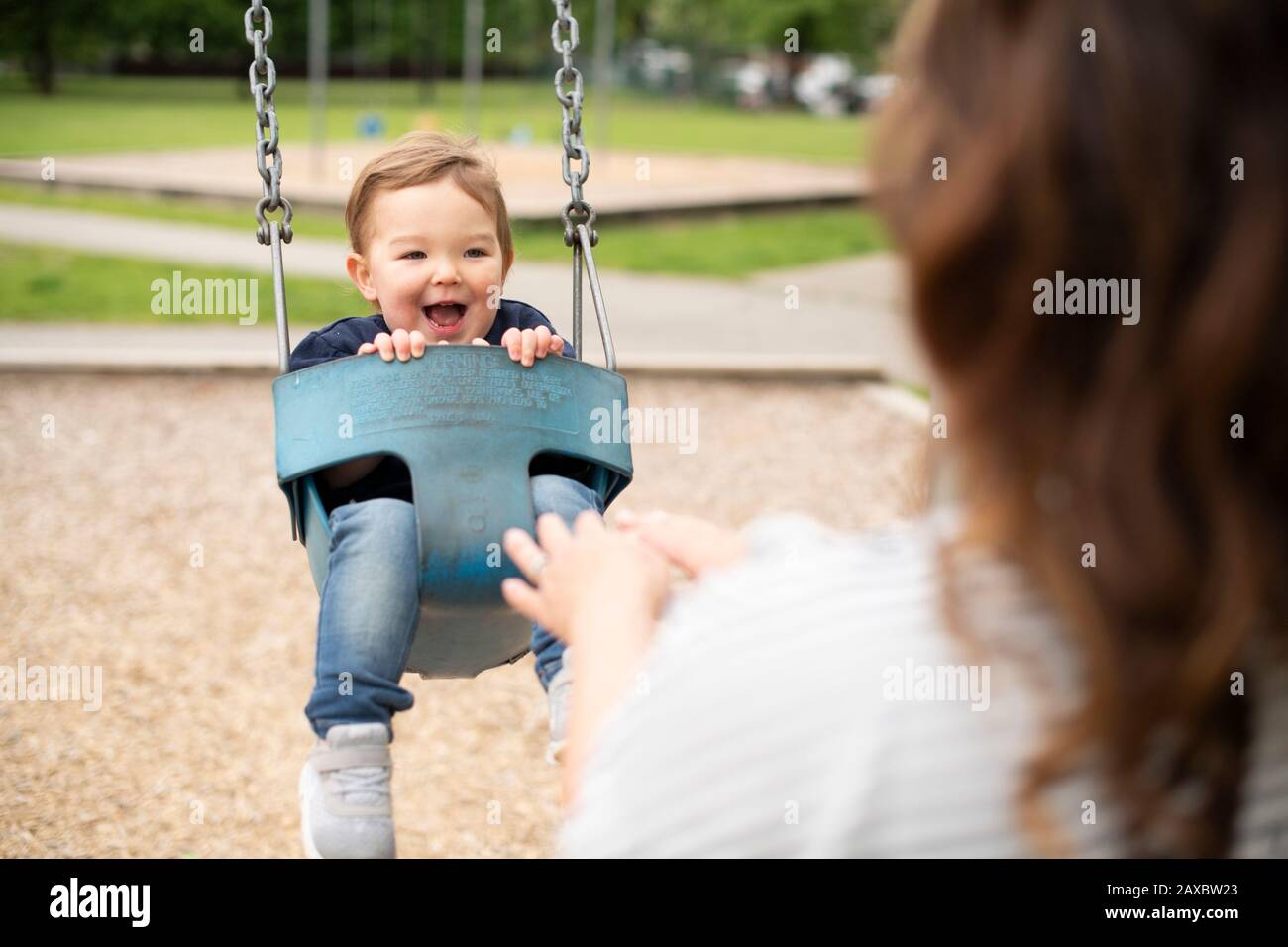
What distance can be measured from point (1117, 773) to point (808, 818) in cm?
16

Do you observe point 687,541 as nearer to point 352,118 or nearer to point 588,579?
point 588,579

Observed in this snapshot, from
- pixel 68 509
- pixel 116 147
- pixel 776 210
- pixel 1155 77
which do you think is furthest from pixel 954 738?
pixel 116 147

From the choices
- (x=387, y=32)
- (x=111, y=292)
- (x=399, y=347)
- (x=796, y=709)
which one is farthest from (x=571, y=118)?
(x=387, y=32)

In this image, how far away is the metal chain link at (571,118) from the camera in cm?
224

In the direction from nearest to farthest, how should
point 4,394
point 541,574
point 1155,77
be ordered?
point 1155,77 < point 541,574 < point 4,394

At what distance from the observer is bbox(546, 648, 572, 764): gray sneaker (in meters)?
1.79

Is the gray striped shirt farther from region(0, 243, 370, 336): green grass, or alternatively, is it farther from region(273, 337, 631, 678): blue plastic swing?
region(0, 243, 370, 336): green grass

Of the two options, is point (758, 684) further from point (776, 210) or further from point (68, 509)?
point (776, 210)

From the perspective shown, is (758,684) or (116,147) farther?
(116,147)

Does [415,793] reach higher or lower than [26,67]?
lower

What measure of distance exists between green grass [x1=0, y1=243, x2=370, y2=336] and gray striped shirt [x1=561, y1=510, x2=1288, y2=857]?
5820 millimetres

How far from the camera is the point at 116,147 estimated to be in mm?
15734

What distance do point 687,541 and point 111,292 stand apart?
273 inches

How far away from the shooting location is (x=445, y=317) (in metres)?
2.40
